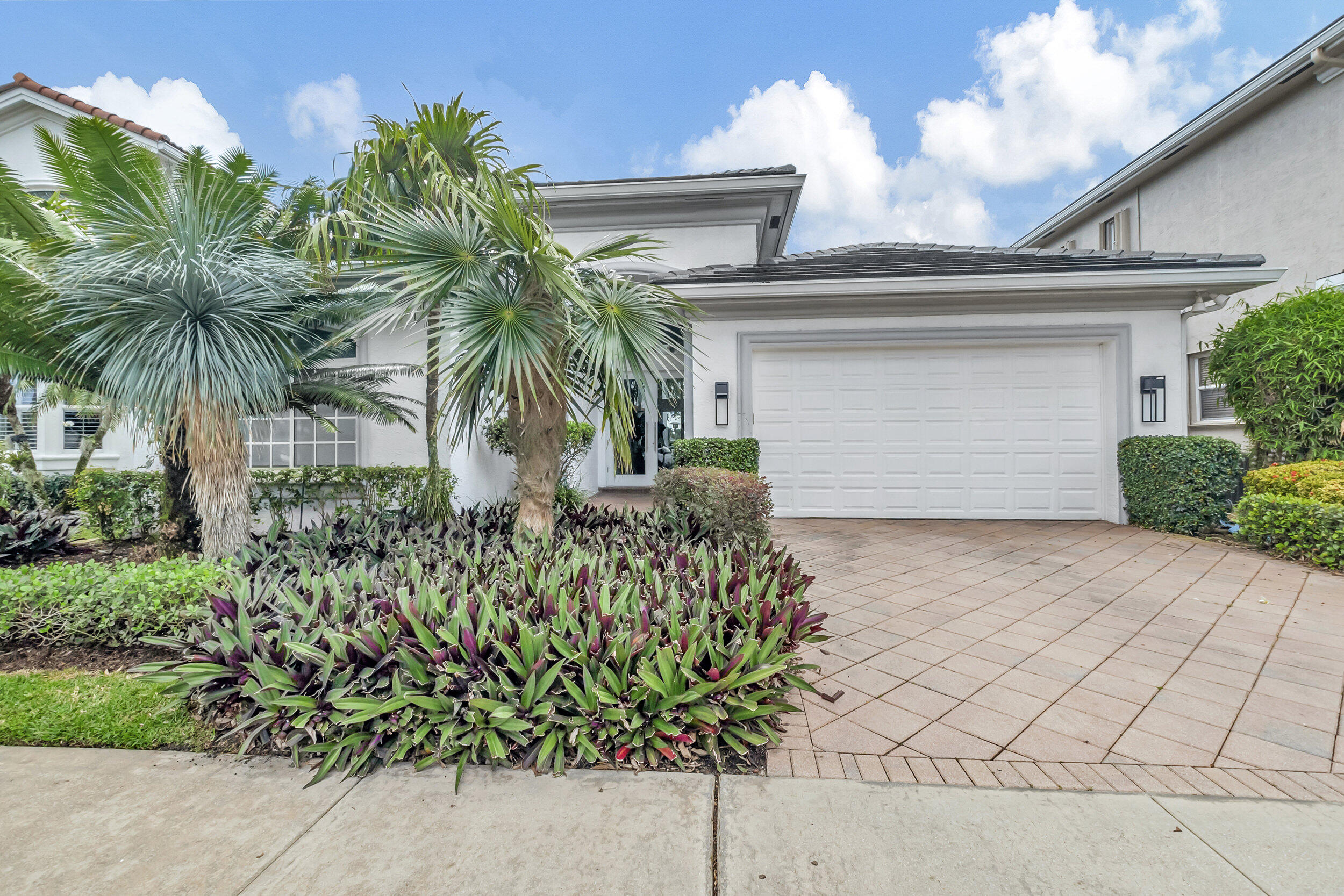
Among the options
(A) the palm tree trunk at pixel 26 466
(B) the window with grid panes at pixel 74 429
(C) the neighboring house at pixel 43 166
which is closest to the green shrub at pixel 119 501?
(A) the palm tree trunk at pixel 26 466

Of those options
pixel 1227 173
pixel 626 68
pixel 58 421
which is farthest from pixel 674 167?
pixel 58 421

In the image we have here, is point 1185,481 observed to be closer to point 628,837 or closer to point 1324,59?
point 1324,59

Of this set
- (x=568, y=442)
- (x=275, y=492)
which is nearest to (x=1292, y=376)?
(x=568, y=442)

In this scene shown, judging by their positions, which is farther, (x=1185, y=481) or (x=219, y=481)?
(x=1185, y=481)

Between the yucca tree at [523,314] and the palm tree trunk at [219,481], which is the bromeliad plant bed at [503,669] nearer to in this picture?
the yucca tree at [523,314]

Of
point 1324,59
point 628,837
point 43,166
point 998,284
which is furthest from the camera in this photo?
point 43,166

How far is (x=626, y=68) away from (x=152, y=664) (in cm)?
1465

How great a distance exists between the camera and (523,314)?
3.81m

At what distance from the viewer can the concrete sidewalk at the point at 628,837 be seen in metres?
1.76

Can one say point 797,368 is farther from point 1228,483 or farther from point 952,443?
point 1228,483

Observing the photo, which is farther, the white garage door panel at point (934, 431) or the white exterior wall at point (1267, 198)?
the white exterior wall at point (1267, 198)

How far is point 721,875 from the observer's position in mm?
1787

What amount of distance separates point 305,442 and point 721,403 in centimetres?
574

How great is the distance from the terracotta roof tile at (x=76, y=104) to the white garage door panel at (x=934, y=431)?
34.9 ft
